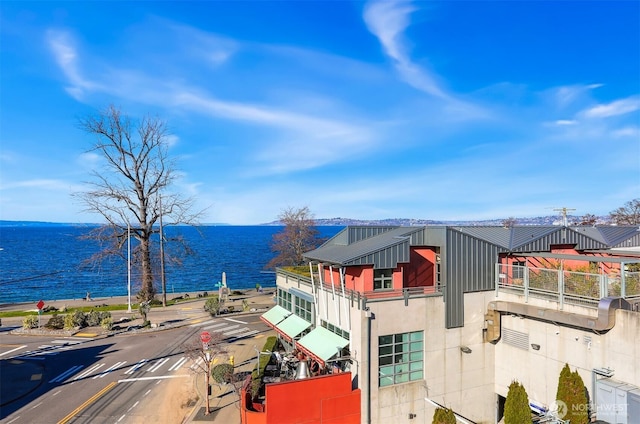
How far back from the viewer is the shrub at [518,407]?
14.7m

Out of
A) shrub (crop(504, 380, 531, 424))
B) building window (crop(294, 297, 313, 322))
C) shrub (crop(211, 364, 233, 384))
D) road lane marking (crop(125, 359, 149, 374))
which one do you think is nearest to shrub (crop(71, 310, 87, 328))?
road lane marking (crop(125, 359, 149, 374))

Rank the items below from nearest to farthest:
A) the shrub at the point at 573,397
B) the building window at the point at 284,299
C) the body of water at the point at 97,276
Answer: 1. the shrub at the point at 573,397
2. the building window at the point at 284,299
3. the body of water at the point at 97,276

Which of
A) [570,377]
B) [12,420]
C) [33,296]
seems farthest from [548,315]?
[33,296]

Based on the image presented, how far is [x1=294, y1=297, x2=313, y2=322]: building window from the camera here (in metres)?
21.9

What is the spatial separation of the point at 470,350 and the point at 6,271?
352 ft

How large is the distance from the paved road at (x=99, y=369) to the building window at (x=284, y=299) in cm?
672

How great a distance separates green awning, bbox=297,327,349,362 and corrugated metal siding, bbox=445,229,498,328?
543cm

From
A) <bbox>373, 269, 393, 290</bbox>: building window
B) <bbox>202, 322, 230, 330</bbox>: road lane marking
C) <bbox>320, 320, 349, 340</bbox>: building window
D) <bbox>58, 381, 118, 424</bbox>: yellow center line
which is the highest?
<bbox>373, 269, 393, 290</bbox>: building window

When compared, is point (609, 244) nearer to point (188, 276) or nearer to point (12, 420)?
point (12, 420)

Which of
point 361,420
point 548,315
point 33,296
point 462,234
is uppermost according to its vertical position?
point 462,234

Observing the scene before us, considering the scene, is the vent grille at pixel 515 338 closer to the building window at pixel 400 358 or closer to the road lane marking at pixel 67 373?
the building window at pixel 400 358

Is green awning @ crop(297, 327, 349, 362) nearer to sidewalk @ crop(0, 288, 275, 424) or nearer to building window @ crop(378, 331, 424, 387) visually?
building window @ crop(378, 331, 424, 387)

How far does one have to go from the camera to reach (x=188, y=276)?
278 ft

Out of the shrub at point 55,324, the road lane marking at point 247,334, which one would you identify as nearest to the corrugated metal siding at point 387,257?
the road lane marking at point 247,334
